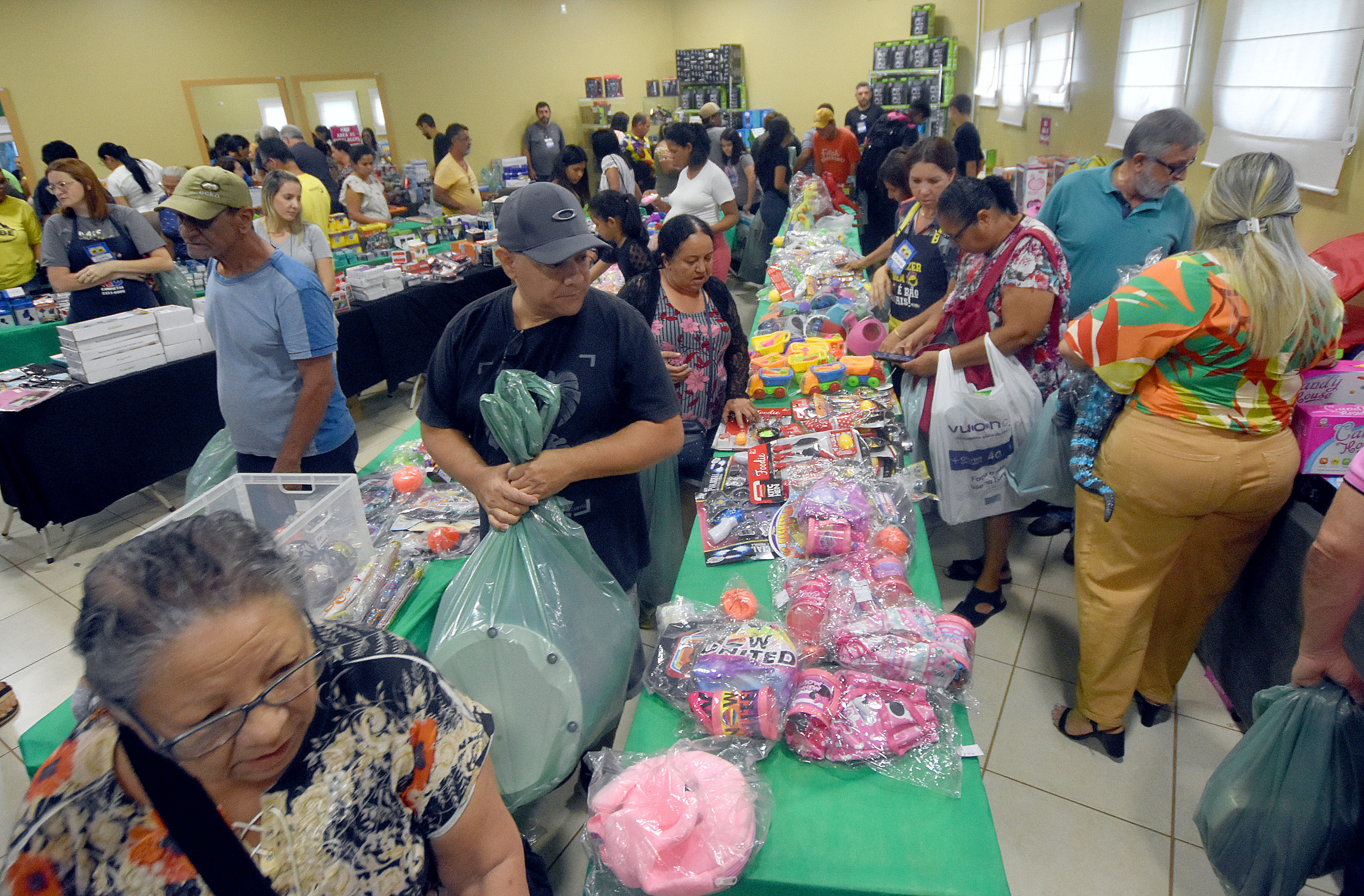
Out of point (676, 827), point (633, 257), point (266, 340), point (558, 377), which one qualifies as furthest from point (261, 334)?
point (676, 827)

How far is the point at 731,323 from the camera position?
2.63 meters

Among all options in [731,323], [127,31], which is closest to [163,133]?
[127,31]

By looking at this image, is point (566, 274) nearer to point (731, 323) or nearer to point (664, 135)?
point (731, 323)

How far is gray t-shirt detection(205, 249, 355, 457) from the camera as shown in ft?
6.79

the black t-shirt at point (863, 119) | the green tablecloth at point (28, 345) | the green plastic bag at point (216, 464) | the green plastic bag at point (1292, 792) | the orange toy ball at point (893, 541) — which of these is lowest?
the green plastic bag at point (1292, 792)

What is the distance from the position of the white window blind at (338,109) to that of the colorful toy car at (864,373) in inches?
351

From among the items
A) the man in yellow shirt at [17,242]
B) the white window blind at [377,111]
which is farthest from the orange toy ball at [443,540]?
the white window blind at [377,111]

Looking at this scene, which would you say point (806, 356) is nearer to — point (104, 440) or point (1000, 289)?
point (1000, 289)

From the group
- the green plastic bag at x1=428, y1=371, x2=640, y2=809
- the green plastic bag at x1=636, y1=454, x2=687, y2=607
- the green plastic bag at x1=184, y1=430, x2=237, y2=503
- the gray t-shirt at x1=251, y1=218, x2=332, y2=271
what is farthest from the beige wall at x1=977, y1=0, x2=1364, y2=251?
the gray t-shirt at x1=251, y1=218, x2=332, y2=271

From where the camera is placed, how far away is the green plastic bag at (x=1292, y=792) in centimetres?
138

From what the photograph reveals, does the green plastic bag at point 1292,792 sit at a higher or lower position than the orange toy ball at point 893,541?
lower

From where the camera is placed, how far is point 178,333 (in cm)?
364

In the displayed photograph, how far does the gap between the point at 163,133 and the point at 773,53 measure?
9.10 meters

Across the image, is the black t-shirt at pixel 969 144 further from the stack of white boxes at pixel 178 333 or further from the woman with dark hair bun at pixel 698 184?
the stack of white boxes at pixel 178 333
